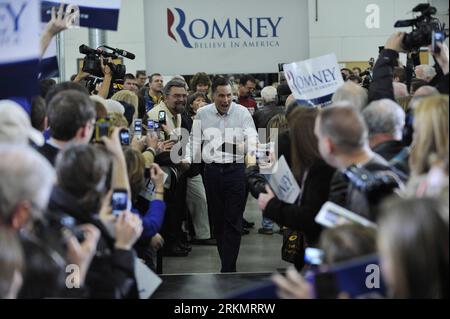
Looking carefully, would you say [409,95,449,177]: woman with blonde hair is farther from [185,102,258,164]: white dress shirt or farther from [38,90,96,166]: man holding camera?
[185,102,258,164]: white dress shirt

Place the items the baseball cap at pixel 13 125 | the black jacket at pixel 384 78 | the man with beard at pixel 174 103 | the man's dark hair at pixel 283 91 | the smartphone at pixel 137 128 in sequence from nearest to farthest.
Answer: the baseball cap at pixel 13 125 → the black jacket at pixel 384 78 → the smartphone at pixel 137 128 → the man with beard at pixel 174 103 → the man's dark hair at pixel 283 91

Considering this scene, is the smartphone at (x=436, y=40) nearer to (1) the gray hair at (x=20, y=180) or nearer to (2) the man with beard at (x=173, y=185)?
(1) the gray hair at (x=20, y=180)

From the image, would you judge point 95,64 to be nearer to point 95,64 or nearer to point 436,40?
point 95,64

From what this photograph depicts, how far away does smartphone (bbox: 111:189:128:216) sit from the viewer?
116 inches

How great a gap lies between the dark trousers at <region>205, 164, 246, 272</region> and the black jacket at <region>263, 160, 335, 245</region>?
2359 millimetres

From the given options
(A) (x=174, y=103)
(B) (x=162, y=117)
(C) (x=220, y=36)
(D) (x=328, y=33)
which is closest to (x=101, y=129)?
(B) (x=162, y=117)

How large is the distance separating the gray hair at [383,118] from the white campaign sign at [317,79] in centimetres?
116

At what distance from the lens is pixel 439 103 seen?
115 inches

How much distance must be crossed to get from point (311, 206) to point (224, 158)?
2.58m

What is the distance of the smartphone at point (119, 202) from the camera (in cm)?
295

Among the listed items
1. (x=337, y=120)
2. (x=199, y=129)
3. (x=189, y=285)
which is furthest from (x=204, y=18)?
(x=337, y=120)

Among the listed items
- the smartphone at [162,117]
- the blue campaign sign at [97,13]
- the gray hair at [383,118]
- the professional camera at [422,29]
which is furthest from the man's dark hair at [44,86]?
the gray hair at [383,118]

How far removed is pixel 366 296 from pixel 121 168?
1.42 m

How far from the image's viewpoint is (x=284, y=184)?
3898mm
